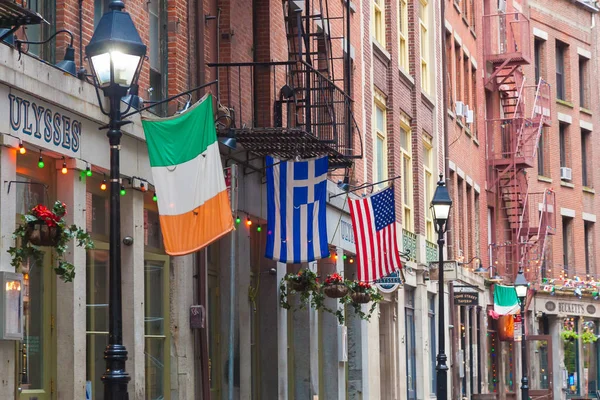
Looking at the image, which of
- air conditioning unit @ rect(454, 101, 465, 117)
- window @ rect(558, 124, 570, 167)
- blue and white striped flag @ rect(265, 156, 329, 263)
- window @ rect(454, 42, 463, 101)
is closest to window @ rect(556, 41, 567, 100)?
window @ rect(558, 124, 570, 167)

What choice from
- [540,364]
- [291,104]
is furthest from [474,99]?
[291,104]

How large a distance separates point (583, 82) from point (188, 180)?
4132 cm

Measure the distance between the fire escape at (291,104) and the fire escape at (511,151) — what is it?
19658 mm

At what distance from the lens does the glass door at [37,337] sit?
13062 mm

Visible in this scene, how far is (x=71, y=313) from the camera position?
1364 centimetres

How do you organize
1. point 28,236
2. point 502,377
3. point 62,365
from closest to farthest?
point 28,236
point 62,365
point 502,377

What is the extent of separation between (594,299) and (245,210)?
31.6 m

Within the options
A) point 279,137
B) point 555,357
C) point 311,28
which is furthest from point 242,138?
point 555,357

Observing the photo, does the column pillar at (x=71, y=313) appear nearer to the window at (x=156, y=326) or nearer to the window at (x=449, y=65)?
the window at (x=156, y=326)

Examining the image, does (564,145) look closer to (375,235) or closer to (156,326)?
(375,235)

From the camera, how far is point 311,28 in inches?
920

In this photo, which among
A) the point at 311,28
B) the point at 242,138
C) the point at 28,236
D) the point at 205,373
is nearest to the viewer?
the point at 28,236

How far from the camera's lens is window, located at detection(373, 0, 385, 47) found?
29812mm

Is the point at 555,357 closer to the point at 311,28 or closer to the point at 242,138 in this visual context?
the point at 311,28
